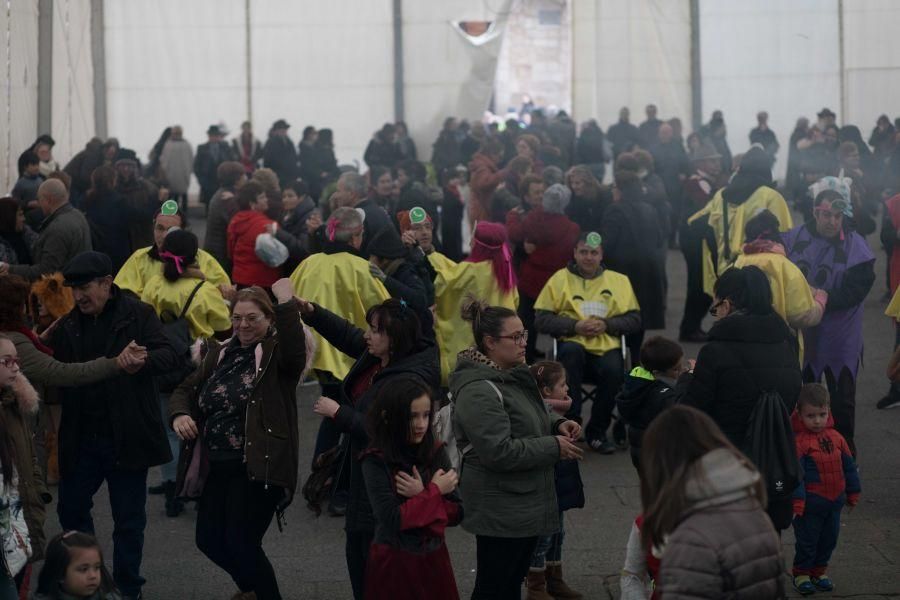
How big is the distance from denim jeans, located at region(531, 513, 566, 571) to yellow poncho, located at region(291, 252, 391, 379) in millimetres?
2117

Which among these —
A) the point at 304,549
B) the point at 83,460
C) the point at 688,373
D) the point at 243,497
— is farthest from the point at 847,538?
the point at 83,460

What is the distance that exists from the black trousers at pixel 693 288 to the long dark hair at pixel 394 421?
322 inches

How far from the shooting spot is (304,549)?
7824 mm

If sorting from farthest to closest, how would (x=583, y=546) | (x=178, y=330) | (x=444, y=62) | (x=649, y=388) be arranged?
(x=444, y=62) → (x=178, y=330) → (x=583, y=546) → (x=649, y=388)

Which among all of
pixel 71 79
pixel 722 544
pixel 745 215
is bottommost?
pixel 722 544

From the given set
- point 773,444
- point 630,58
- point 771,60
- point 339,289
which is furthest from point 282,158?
point 773,444

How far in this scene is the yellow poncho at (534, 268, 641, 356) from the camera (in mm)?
9516

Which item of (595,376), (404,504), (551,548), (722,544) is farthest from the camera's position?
(595,376)

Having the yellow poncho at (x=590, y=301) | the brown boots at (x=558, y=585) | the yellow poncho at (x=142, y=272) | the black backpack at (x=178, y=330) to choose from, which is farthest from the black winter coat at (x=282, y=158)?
the brown boots at (x=558, y=585)

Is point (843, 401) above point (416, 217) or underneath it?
underneath

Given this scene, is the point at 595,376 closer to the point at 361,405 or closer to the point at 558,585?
the point at 558,585

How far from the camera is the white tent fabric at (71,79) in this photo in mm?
18484

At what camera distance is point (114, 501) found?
679 cm

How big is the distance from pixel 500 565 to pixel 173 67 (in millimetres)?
16766
